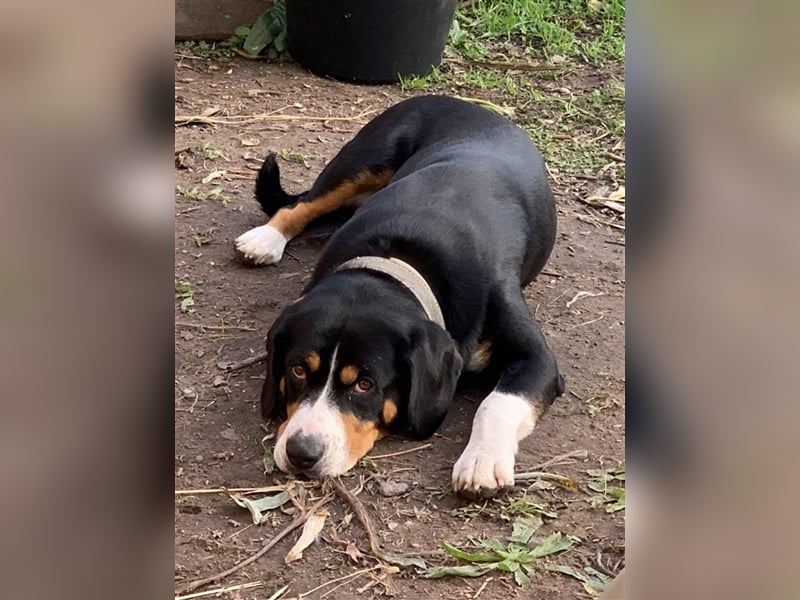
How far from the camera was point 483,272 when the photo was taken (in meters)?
3.51

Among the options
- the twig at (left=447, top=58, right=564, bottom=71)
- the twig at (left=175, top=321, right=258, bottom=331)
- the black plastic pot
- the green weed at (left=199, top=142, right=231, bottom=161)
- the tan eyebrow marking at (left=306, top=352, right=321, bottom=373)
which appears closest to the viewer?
the tan eyebrow marking at (left=306, top=352, right=321, bottom=373)

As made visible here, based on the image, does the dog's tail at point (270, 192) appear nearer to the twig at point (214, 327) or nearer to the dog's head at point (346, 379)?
the twig at point (214, 327)

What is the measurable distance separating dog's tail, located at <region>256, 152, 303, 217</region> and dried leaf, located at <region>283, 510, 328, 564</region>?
6.65 ft

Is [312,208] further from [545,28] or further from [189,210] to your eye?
[545,28]

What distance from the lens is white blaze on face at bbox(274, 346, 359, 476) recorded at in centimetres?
290

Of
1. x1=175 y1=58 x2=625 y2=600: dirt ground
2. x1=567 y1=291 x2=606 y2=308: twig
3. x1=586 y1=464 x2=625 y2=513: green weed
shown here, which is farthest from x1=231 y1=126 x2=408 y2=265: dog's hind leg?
x1=586 y1=464 x2=625 y2=513: green weed

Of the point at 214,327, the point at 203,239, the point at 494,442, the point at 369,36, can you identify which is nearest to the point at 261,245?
the point at 203,239

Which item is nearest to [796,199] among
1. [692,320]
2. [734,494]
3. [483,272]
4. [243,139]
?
[692,320]

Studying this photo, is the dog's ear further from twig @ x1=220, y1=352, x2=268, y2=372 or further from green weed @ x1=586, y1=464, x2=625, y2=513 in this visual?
green weed @ x1=586, y1=464, x2=625, y2=513

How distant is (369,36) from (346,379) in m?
3.67

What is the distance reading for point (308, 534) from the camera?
281 cm

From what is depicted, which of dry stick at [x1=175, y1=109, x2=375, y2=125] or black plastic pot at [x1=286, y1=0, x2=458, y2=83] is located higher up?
black plastic pot at [x1=286, y1=0, x2=458, y2=83]

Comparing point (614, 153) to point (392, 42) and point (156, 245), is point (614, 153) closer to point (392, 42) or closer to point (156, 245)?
point (392, 42)

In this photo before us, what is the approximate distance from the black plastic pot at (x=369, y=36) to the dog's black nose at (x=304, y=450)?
3.80 meters
